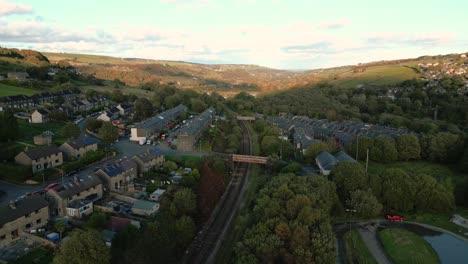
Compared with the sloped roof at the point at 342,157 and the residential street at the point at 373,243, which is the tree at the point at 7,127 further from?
the residential street at the point at 373,243

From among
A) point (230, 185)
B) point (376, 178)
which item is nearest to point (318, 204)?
point (376, 178)

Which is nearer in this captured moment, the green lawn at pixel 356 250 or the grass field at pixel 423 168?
the green lawn at pixel 356 250

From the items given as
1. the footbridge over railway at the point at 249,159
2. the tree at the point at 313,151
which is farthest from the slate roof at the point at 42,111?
the tree at the point at 313,151

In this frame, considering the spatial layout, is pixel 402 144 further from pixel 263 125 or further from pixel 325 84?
pixel 325 84

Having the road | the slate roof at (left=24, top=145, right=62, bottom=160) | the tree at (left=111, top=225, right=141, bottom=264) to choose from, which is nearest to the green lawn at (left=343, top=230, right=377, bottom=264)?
the tree at (left=111, top=225, right=141, bottom=264)

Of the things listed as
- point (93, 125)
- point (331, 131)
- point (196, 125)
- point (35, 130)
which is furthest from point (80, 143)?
point (331, 131)
